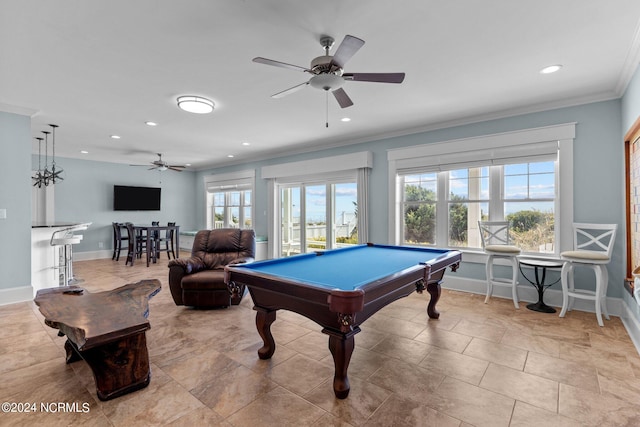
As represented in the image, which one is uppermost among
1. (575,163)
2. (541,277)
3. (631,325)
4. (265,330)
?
(575,163)

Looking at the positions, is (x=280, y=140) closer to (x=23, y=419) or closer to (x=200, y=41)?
(x=200, y=41)

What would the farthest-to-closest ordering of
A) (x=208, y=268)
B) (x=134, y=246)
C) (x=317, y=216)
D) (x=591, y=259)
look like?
1. (x=134, y=246)
2. (x=317, y=216)
3. (x=208, y=268)
4. (x=591, y=259)

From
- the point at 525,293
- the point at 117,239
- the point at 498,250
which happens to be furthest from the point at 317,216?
the point at 117,239

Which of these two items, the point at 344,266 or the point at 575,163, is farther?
the point at 575,163

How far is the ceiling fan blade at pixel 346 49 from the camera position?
1883 mm

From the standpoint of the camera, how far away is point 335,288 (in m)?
1.81

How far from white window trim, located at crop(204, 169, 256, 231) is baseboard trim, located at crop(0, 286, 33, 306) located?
4.53 metres

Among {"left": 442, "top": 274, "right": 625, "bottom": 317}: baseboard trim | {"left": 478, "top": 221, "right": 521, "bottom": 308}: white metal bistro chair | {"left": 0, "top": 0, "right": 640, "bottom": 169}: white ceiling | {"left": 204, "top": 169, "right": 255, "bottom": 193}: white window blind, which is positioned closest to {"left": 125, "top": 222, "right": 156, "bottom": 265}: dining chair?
{"left": 204, "top": 169, "right": 255, "bottom": 193}: white window blind

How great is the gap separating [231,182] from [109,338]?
6989 millimetres

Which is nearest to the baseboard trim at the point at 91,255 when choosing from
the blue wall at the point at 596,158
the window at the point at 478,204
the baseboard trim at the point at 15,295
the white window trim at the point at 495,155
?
the baseboard trim at the point at 15,295

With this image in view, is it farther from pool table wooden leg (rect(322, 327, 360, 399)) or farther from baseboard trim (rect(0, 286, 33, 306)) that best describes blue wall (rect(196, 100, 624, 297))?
baseboard trim (rect(0, 286, 33, 306))

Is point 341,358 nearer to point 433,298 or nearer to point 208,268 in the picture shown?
point 433,298

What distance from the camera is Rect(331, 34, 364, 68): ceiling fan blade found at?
1883 mm

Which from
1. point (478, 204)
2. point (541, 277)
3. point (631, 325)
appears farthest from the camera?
point (478, 204)
